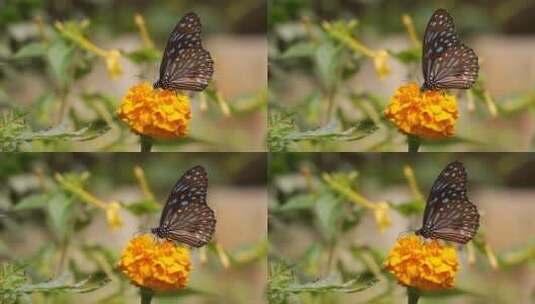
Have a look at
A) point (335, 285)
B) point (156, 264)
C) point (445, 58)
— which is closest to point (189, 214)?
point (156, 264)

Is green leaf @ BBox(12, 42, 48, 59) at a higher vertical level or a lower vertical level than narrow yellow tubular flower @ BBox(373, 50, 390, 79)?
higher

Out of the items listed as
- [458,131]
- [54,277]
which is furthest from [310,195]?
[54,277]

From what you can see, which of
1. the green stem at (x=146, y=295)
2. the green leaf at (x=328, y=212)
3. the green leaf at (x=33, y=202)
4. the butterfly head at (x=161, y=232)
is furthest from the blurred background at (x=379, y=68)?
the green leaf at (x=33, y=202)

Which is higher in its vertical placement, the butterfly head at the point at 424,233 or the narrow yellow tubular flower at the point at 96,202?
the narrow yellow tubular flower at the point at 96,202

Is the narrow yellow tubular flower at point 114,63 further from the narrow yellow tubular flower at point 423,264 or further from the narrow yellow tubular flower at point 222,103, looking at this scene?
the narrow yellow tubular flower at point 423,264

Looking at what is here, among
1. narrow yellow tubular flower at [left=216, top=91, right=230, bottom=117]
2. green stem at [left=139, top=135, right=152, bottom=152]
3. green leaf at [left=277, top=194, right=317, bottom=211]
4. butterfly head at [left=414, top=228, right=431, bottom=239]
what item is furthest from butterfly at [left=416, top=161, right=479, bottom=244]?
green stem at [left=139, top=135, right=152, bottom=152]

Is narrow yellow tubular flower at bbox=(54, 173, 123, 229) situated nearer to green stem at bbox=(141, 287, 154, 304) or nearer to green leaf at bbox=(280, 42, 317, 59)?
green stem at bbox=(141, 287, 154, 304)
